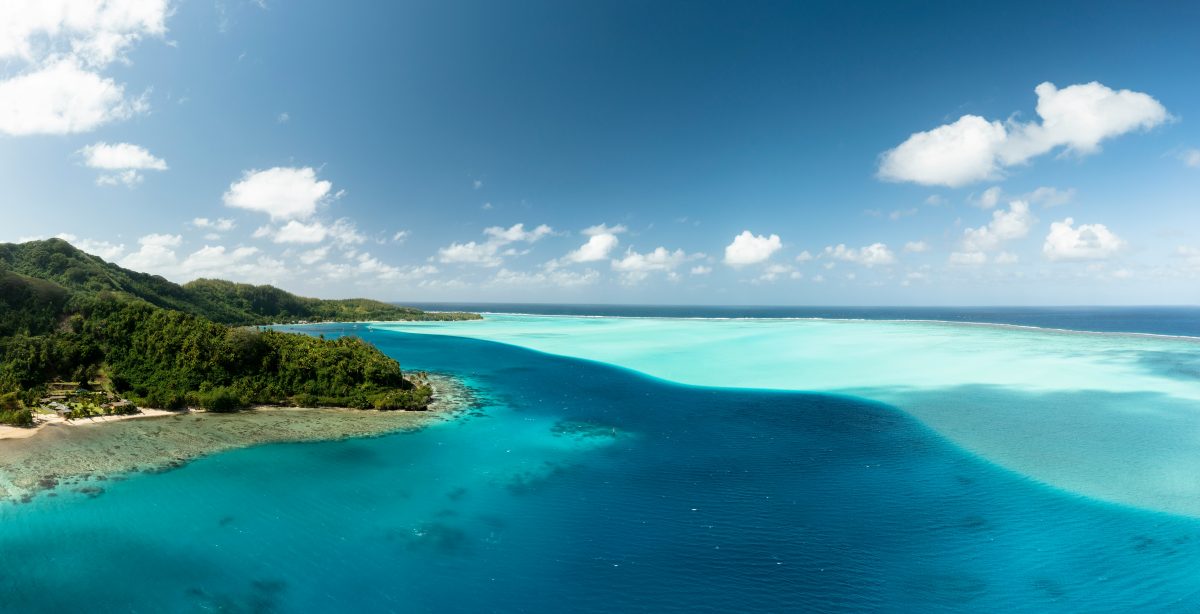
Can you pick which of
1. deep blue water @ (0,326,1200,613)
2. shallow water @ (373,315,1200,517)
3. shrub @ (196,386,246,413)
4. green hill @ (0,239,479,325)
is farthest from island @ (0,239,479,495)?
shallow water @ (373,315,1200,517)

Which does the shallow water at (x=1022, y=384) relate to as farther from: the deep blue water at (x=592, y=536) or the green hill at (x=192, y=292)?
the green hill at (x=192, y=292)

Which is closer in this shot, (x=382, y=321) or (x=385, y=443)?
(x=385, y=443)

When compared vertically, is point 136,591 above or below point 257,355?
below

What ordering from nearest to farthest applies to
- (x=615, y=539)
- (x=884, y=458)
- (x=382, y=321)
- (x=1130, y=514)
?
(x=615, y=539) → (x=1130, y=514) → (x=884, y=458) → (x=382, y=321)

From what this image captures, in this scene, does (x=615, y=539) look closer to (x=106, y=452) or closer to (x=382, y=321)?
(x=106, y=452)

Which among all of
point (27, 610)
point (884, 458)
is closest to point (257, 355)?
point (27, 610)

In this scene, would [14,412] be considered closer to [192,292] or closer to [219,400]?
[219,400]
